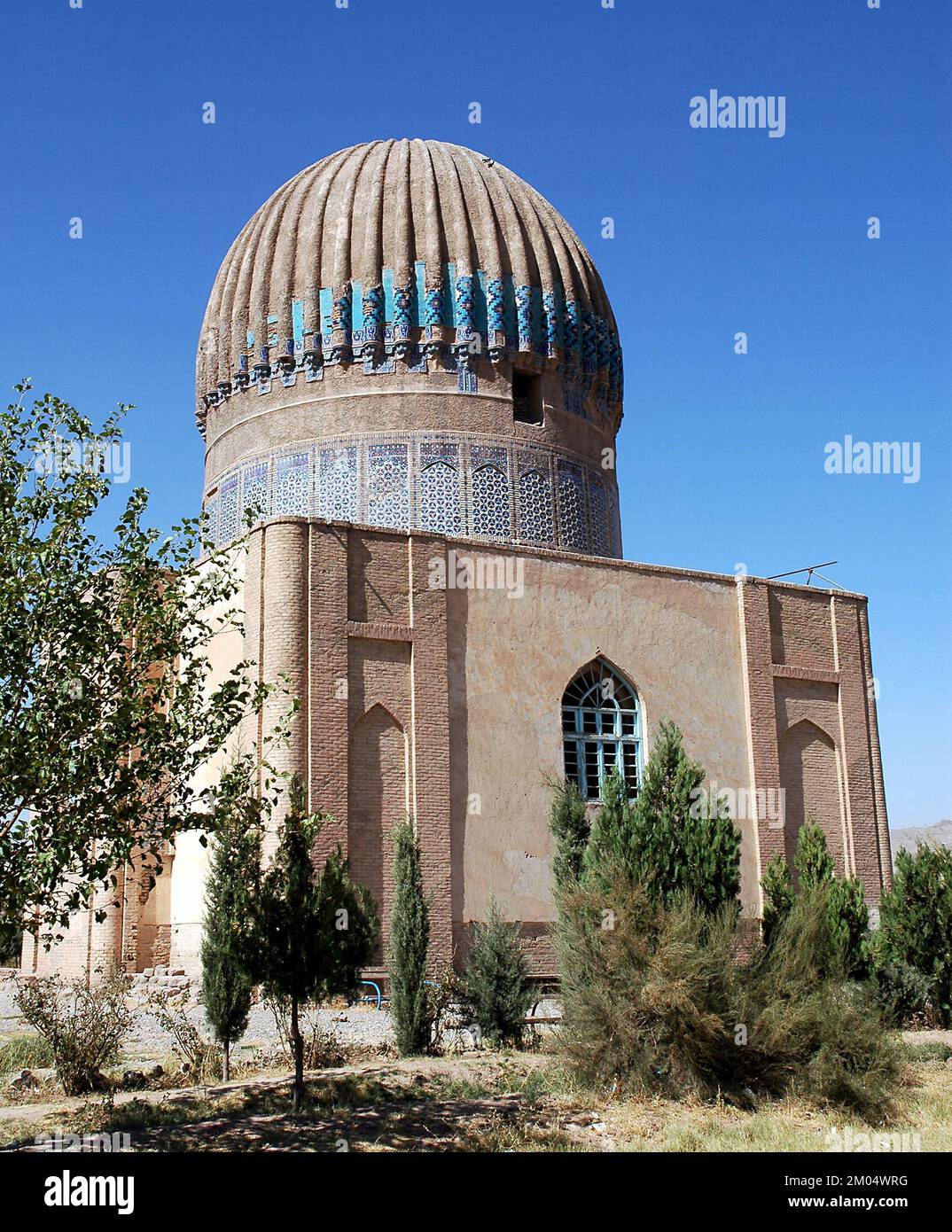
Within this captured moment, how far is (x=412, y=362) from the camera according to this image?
738 inches

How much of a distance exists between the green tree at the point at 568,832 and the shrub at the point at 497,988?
2.74 feet

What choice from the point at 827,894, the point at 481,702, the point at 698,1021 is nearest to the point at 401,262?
the point at 481,702

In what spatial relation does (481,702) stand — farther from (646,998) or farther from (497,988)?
(646,998)

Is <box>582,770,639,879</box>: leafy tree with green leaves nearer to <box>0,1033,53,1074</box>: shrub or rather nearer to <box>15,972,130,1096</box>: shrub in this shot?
<box>15,972,130,1096</box>: shrub

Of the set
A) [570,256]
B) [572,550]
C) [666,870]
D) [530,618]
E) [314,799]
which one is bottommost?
[666,870]

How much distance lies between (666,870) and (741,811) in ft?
17.2

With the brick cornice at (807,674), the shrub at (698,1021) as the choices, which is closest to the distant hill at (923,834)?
the brick cornice at (807,674)

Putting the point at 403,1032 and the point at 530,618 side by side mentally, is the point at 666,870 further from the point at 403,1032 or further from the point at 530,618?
the point at 530,618

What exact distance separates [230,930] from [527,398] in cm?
1181

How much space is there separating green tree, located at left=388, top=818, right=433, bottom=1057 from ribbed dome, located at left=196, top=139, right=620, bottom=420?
360 inches

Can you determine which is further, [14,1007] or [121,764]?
[14,1007]
